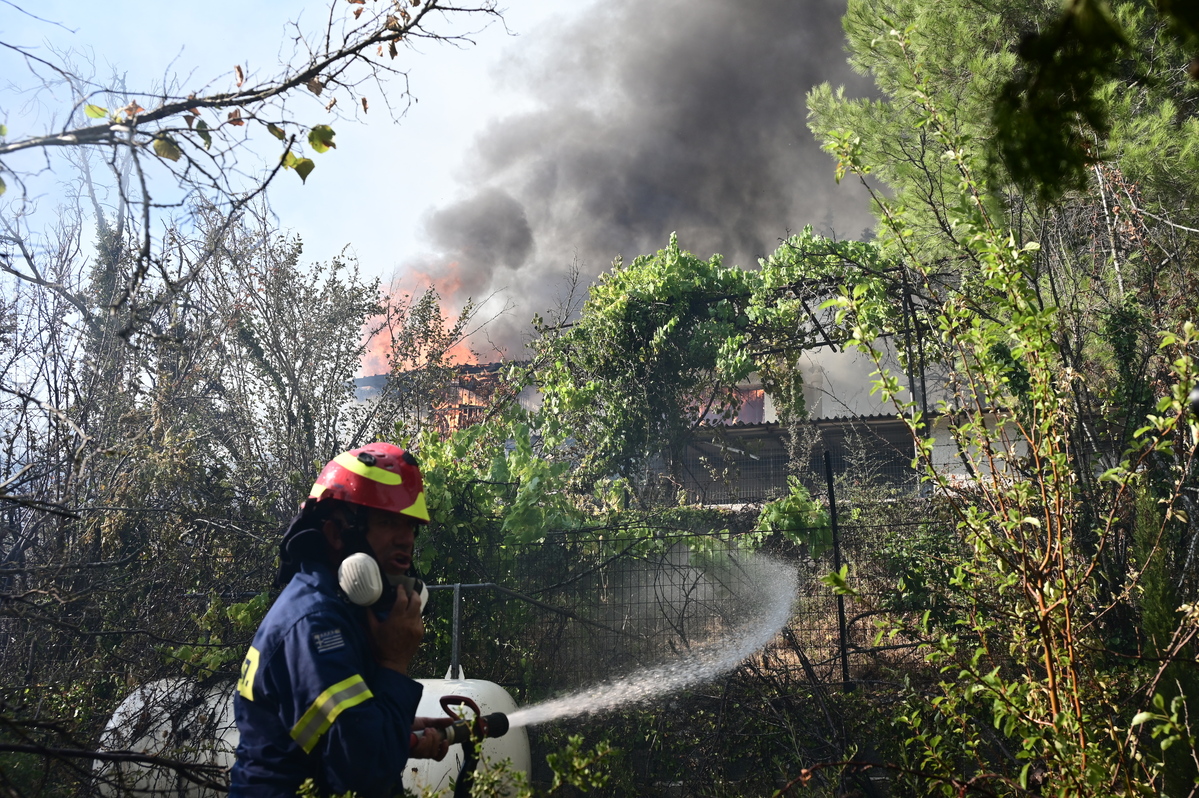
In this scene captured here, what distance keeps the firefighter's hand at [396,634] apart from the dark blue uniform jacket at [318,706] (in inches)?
1.5

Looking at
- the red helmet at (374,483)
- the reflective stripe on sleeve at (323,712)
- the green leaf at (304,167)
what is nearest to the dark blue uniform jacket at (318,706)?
the reflective stripe on sleeve at (323,712)

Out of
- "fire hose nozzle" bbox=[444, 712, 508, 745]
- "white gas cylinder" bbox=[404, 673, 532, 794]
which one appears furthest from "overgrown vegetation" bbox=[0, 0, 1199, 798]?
"white gas cylinder" bbox=[404, 673, 532, 794]

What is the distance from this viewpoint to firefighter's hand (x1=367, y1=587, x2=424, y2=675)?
8.50 ft

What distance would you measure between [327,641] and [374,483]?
62 centimetres

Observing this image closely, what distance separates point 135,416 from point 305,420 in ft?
4.49

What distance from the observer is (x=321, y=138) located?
230 centimetres

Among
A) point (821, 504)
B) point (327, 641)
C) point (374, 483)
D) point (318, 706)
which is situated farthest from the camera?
point (821, 504)

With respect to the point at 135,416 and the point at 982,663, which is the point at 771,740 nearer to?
the point at 982,663

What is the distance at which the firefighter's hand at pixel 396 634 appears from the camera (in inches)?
102

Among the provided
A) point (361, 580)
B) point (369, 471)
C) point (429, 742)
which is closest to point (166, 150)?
point (369, 471)

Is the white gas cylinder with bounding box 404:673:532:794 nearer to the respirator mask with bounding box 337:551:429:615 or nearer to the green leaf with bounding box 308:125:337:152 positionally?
the respirator mask with bounding box 337:551:429:615

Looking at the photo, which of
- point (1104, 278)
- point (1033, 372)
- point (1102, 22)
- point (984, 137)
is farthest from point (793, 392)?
point (1102, 22)

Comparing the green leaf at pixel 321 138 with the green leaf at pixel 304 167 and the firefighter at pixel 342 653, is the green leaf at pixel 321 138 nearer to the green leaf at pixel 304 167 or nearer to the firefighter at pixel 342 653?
the green leaf at pixel 304 167

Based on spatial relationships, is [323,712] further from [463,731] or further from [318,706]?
[463,731]
